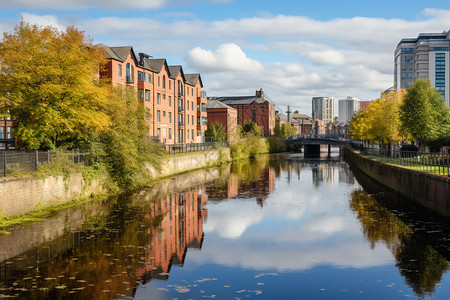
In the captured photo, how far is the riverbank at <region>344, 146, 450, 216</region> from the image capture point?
24.7 meters

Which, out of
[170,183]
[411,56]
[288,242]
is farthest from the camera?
[411,56]

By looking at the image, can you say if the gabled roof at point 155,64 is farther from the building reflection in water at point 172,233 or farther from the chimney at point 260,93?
the chimney at point 260,93

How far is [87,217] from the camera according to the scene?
24891 mm

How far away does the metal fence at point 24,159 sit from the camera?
23.4 m

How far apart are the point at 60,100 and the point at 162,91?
36.1m

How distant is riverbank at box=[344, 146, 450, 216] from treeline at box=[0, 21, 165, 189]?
65.6 feet

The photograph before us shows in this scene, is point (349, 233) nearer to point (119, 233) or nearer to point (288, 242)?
point (288, 242)

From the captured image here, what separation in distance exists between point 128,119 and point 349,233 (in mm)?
20293

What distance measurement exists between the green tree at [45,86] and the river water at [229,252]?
590 centimetres

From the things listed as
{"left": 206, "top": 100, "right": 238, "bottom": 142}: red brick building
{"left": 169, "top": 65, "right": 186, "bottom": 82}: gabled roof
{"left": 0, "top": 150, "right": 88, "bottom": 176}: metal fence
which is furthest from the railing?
{"left": 206, "top": 100, "right": 238, "bottom": 142}: red brick building

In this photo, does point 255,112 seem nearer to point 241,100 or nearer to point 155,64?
point 241,100

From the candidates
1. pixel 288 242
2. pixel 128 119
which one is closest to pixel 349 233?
pixel 288 242

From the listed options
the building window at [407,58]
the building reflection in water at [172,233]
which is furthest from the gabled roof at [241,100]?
the building reflection in water at [172,233]

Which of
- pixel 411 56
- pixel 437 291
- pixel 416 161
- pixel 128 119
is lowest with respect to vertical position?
pixel 437 291
